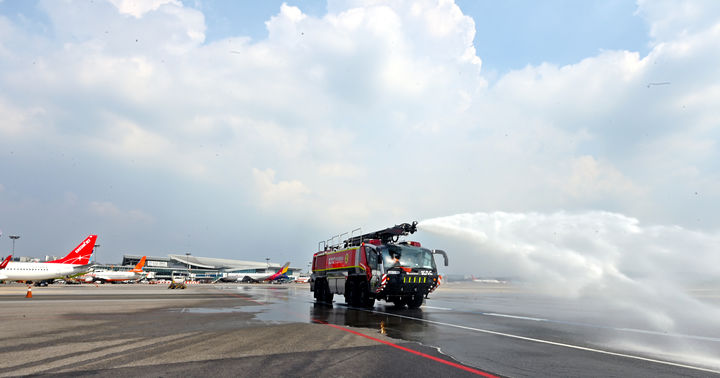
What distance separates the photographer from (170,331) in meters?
11.2

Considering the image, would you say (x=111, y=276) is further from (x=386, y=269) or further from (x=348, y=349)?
(x=348, y=349)

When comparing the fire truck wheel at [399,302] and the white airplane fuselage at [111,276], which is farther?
the white airplane fuselage at [111,276]

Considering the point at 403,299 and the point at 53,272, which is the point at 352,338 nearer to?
the point at 403,299

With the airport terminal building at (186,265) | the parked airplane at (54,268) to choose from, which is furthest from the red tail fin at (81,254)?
the airport terminal building at (186,265)

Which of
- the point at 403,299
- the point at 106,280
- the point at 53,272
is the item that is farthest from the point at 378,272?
the point at 106,280

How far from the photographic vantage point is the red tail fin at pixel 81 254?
57.1 m

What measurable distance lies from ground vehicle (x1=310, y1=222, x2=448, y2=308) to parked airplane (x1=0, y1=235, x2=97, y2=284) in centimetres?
5216

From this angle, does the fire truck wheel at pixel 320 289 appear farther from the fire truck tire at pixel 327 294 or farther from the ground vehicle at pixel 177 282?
the ground vehicle at pixel 177 282

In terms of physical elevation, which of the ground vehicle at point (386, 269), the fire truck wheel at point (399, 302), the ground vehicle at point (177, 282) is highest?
the ground vehicle at point (386, 269)

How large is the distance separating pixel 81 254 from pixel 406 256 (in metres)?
58.8

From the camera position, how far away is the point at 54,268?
54812mm

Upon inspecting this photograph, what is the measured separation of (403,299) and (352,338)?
10957 millimetres

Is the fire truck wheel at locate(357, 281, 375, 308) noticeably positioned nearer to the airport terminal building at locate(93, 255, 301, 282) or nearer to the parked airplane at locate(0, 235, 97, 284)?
the parked airplane at locate(0, 235, 97, 284)

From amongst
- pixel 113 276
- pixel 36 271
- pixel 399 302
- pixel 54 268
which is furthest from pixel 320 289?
pixel 113 276
